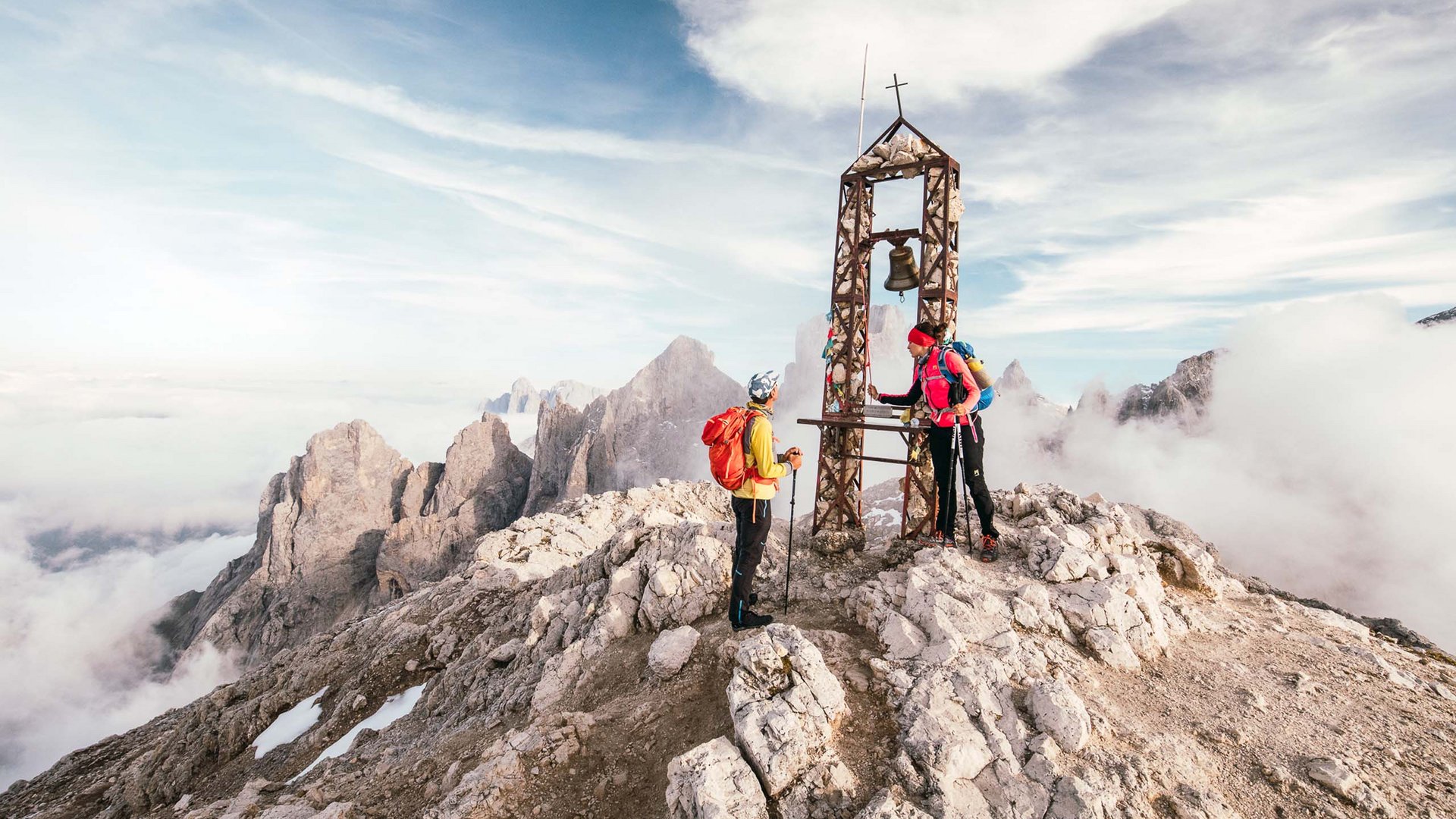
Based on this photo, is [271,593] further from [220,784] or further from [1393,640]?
[1393,640]

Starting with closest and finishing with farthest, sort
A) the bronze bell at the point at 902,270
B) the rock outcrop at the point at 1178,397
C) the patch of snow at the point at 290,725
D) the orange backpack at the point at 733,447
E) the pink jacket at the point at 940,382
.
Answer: the orange backpack at the point at 733,447
the pink jacket at the point at 940,382
the bronze bell at the point at 902,270
the patch of snow at the point at 290,725
the rock outcrop at the point at 1178,397

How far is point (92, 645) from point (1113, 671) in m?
147

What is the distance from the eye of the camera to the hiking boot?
7.68m

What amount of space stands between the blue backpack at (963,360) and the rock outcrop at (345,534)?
7306cm

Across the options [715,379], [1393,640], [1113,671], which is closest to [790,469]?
[1113,671]

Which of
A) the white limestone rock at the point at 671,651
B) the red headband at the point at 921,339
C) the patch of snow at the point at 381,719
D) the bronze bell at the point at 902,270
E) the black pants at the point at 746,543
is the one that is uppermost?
the bronze bell at the point at 902,270

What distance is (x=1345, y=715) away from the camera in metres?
5.79

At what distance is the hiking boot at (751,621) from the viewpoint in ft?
25.2

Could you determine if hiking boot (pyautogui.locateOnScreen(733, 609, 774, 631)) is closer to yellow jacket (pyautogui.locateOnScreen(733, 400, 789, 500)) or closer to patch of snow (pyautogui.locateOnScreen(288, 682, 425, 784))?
yellow jacket (pyautogui.locateOnScreen(733, 400, 789, 500))

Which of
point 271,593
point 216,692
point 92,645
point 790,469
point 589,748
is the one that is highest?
point 790,469

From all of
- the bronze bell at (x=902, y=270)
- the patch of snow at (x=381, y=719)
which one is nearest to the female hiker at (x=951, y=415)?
the bronze bell at (x=902, y=270)

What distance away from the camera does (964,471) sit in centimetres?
868

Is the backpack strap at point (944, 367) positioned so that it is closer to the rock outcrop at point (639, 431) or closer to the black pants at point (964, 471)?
the black pants at point (964, 471)

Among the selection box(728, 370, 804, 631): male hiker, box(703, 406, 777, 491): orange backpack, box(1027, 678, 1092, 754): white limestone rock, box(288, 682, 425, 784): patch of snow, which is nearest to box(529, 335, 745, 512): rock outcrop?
box(288, 682, 425, 784): patch of snow
